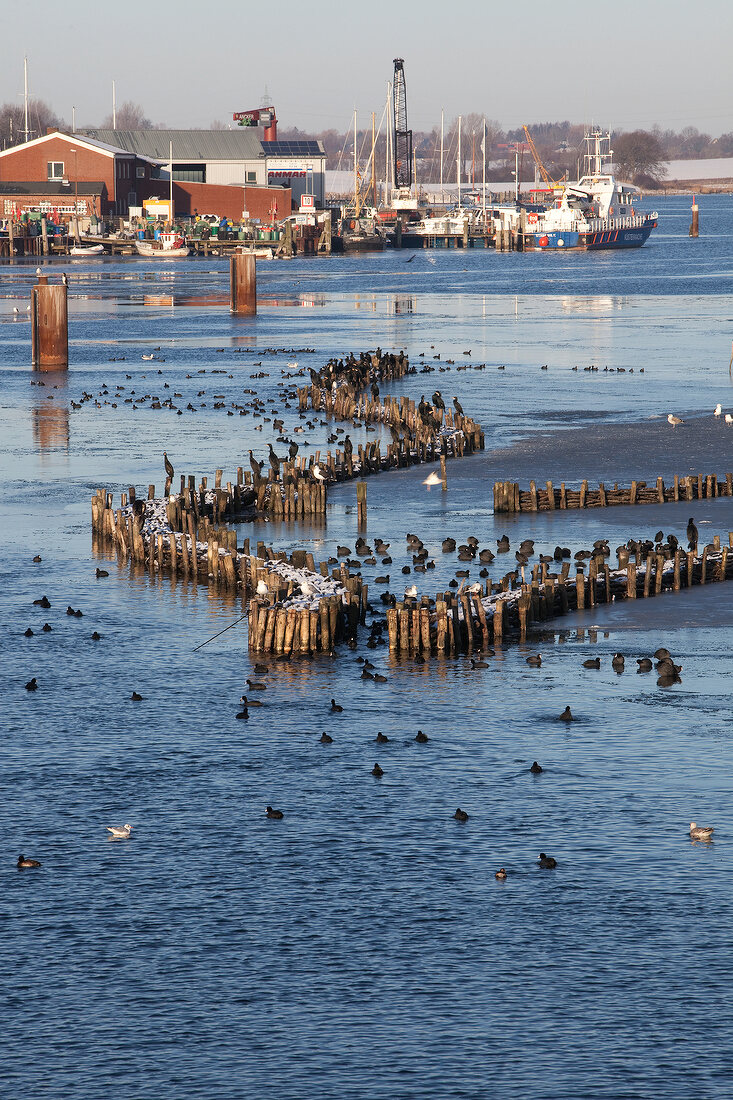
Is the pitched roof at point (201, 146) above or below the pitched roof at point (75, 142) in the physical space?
above

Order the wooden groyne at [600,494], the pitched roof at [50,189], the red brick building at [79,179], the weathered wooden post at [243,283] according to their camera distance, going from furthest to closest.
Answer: the pitched roof at [50,189] < the red brick building at [79,179] < the weathered wooden post at [243,283] < the wooden groyne at [600,494]

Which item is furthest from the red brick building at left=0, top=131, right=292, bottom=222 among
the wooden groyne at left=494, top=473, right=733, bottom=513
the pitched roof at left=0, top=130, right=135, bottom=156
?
the wooden groyne at left=494, top=473, right=733, bottom=513

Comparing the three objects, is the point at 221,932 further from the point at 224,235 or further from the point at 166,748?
the point at 224,235

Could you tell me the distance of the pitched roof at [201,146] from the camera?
638 ft

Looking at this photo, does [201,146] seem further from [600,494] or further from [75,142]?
[600,494]

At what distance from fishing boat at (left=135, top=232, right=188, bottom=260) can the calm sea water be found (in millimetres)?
144580

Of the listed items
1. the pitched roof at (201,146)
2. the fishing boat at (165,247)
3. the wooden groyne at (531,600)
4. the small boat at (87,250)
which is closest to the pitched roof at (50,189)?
the small boat at (87,250)

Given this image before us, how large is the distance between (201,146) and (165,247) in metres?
25.3

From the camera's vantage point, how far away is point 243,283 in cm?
9412

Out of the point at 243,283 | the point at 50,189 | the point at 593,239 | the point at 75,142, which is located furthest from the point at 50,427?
the point at 593,239

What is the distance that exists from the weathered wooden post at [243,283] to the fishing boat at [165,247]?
82930 millimetres

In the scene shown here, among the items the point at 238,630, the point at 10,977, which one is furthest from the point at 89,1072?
the point at 238,630

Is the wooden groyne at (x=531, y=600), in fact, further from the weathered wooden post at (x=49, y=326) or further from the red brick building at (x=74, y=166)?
the red brick building at (x=74, y=166)

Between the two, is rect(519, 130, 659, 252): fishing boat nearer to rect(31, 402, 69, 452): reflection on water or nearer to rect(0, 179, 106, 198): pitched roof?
rect(0, 179, 106, 198): pitched roof
